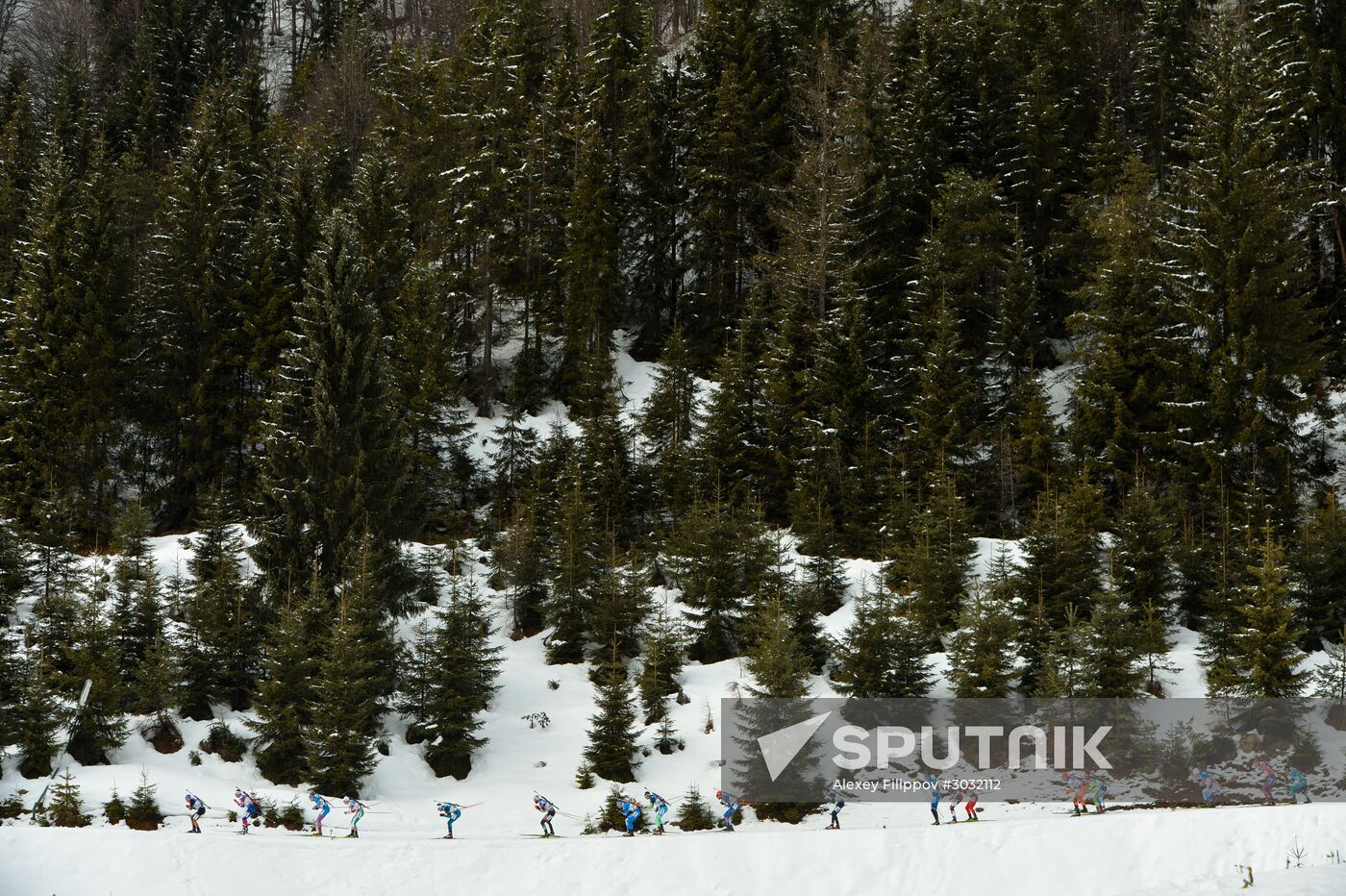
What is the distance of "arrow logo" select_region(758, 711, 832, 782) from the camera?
83.4 feet

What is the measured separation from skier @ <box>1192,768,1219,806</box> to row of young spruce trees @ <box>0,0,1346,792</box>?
2413 millimetres

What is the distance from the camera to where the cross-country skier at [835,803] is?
22875 mm

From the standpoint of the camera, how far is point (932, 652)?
29359 millimetres

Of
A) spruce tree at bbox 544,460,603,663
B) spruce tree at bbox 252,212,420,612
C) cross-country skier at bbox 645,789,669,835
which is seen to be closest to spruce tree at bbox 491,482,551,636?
spruce tree at bbox 544,460,603,663

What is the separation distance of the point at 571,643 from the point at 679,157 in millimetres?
24919

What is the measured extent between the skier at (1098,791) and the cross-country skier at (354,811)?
52.1 ft

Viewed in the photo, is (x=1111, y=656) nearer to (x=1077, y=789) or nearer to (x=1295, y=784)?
(x=1077, y=789)

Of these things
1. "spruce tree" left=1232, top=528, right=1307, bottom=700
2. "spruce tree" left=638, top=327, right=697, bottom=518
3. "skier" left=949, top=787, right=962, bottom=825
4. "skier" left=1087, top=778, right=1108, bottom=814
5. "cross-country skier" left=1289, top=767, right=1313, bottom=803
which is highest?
"spruce tree" left=638, top=327, right=697, bottom=518

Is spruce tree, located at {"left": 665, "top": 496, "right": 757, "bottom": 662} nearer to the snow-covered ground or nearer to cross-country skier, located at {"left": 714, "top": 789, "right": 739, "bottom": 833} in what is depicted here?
the snow-covered ground

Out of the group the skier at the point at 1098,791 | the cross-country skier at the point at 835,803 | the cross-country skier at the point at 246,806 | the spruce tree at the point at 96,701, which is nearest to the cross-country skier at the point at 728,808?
the cross-country skier at the point at 835,803

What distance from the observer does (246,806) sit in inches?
907

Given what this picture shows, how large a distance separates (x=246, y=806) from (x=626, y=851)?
8.58m

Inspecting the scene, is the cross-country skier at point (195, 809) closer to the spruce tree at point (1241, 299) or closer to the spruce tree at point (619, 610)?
the spruce tree at point (619, 610)

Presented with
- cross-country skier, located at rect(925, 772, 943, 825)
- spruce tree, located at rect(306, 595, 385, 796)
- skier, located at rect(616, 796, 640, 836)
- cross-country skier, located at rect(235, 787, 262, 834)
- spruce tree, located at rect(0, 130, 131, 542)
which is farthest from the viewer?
spruce tree, located at rect(0, 130, 131, 542)
